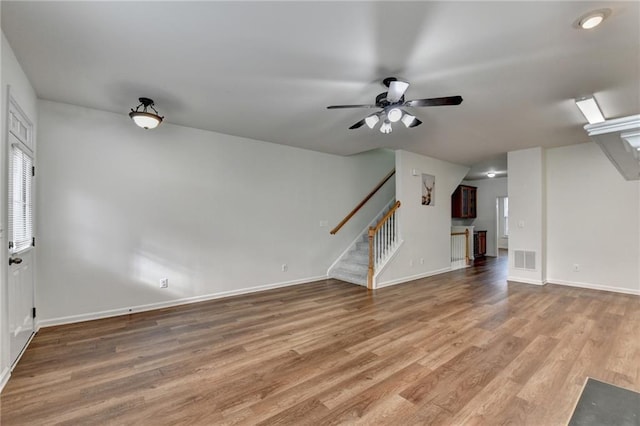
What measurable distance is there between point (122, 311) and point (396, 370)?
346 centimetres

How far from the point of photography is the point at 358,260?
5848mm

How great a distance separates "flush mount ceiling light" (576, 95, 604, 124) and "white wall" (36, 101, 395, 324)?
3861mm

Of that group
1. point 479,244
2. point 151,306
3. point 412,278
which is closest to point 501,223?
point 479,244

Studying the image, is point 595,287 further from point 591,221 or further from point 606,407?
point 606,407

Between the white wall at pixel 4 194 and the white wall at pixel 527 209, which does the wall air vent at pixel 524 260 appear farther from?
the white wall at pixel 4 194

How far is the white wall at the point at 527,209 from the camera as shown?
5.24 m

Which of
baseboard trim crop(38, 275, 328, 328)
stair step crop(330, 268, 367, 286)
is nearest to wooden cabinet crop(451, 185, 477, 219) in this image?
stair step crop(330, 268, 367, 286)

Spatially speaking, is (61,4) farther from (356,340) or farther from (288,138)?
(356,340)

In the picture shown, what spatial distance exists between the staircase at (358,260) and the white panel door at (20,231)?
4377 mm

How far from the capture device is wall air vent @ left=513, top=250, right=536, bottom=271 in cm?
531

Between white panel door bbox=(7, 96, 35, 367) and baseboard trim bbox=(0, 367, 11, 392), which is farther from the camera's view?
white panel door bbox=(7, 96, 35, 367)

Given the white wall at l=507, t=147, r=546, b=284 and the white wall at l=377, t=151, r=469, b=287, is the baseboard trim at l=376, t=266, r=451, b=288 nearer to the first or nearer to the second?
the white wall at l=377, t=151, r=469, b=287

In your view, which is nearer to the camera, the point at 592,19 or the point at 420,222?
the point at 592,19

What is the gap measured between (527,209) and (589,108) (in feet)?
8.51
